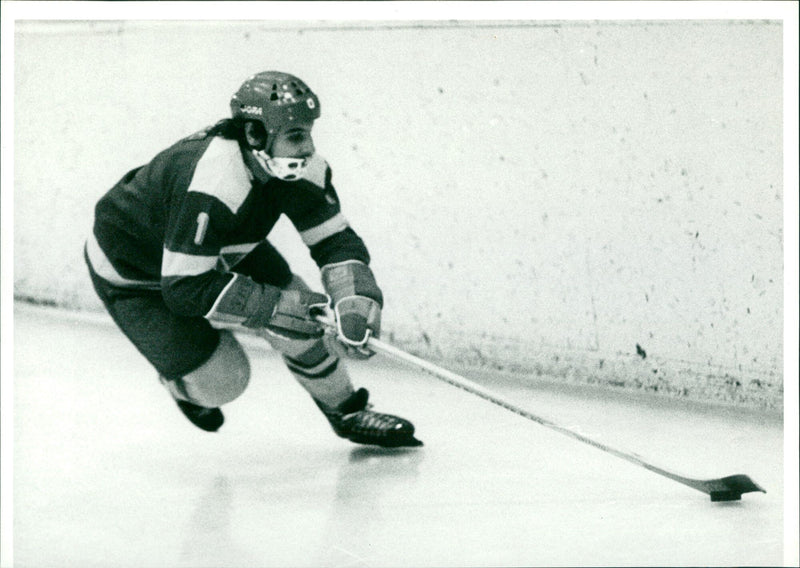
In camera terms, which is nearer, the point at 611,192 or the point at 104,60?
the point at 611,192

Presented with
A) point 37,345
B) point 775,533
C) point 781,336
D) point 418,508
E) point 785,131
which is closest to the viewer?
point 775,533

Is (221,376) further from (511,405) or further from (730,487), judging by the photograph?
(730,487)

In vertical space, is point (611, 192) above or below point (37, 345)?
above

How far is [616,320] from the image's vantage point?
10.6 ft

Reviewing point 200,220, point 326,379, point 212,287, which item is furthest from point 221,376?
point 200,220

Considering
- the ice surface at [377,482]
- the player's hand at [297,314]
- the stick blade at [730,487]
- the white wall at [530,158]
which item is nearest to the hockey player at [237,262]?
the player's hand at [297,314]

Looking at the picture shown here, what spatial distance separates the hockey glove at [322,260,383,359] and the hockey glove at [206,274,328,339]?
0.15 feet

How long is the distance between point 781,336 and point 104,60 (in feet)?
7.02

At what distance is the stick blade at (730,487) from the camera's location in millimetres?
2477

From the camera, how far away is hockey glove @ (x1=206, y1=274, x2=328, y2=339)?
2537 millimetres

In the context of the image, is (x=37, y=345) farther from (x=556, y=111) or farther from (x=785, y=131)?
(x=785, y=131)

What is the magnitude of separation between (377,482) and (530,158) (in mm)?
1038

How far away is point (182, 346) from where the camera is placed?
9.06 ft

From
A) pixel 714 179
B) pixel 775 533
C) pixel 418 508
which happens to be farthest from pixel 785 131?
pixel 418 508
